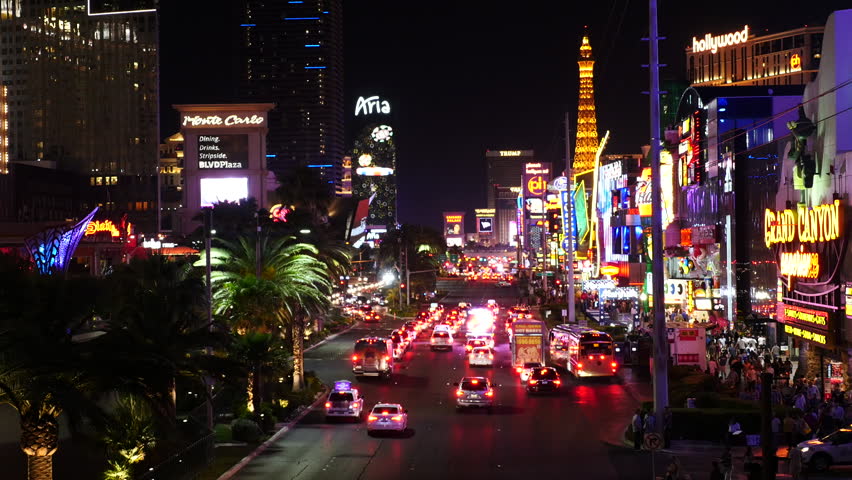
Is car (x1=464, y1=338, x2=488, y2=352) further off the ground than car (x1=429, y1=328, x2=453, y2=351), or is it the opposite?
car (x1=464, y1=338, x2=488, y2=352)

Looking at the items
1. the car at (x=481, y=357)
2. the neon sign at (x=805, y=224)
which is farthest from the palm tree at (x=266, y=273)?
the neon sign at (x=805, y=224)

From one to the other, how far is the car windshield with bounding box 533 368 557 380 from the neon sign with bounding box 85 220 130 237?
4317cm

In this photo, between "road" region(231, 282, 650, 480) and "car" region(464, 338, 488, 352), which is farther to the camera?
"car" region(464, 338, 488, 352)

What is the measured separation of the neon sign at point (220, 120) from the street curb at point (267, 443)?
63.2 metres

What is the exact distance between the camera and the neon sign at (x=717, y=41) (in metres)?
167

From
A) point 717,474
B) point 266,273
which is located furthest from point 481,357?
point 717,474

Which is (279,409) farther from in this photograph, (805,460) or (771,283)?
(771,283)

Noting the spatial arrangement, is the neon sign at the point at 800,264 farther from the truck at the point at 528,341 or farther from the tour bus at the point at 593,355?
the truck at the point at 528,341

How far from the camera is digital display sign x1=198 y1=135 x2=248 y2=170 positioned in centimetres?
10550

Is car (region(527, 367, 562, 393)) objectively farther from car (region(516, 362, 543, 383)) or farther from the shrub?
the shrub

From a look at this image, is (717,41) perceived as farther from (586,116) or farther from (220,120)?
(220,120)

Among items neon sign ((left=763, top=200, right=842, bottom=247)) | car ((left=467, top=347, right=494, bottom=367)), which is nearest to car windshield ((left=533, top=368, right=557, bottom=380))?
car ((left=467, top=347, right=494, bottom=367))

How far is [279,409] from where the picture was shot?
1532 inches

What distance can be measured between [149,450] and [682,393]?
2068 centimetres
